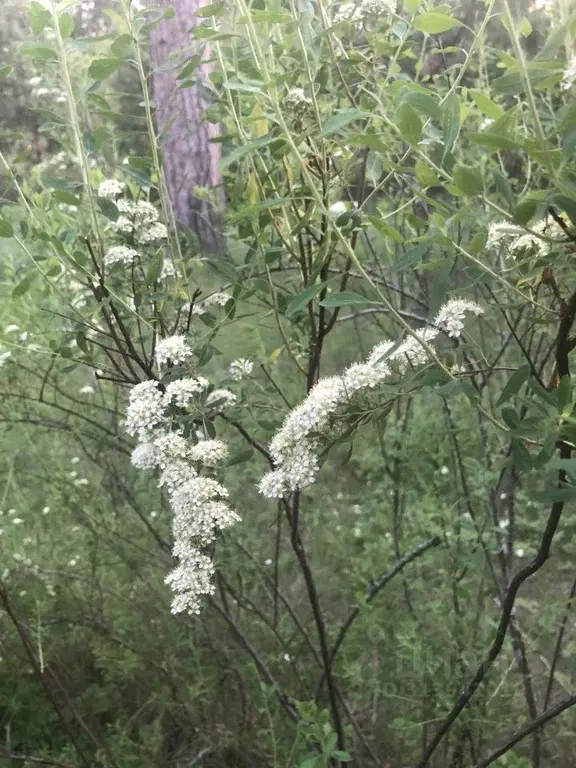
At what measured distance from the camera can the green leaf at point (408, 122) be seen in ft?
1.50

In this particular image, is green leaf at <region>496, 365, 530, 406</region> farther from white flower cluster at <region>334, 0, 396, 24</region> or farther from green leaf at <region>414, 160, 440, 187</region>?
white flower cluster at <region>334, 0, 396, 24</region>

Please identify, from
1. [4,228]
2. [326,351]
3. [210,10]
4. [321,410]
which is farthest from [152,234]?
[326,351]

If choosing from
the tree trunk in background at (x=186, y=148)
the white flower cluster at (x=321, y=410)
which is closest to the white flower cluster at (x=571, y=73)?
the white flower cluster at (x=321, y=410)

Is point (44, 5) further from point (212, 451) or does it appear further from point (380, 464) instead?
point (380, 464)

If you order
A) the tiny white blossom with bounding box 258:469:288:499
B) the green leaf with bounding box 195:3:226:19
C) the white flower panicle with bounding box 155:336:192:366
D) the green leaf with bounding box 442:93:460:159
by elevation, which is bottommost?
the tiny white blossom with bounding box 258:469:288:499

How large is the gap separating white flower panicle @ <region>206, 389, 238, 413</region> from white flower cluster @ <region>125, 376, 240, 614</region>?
42 millimetres

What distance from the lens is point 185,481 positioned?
26.3 inches

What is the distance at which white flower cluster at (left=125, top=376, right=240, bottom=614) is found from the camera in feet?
2.15

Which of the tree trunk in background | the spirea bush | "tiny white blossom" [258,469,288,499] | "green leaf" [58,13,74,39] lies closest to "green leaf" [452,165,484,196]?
the spirea bush

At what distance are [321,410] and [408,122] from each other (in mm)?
247

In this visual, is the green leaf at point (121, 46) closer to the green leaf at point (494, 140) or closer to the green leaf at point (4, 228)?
the green leaf at point (4, 228)

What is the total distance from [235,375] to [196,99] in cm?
94

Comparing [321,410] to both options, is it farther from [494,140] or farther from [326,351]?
[326,351]

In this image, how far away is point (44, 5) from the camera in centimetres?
76
